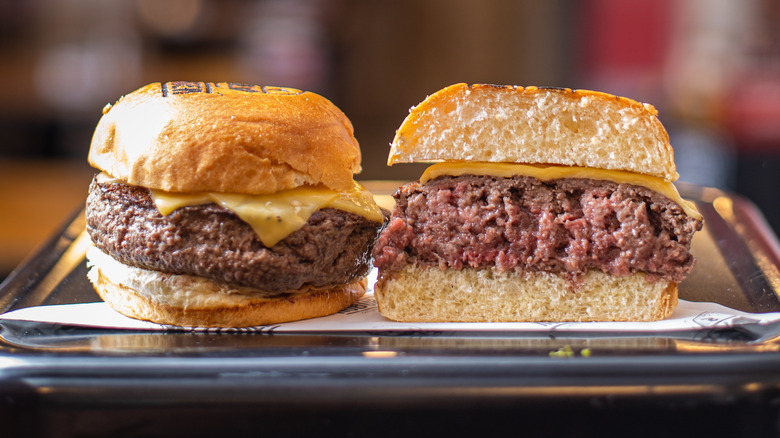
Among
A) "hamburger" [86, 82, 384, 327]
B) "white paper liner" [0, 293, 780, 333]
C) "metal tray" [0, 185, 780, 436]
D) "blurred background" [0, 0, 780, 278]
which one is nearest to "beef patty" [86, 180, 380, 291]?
"hamburger" [86, 82, 384, 327]

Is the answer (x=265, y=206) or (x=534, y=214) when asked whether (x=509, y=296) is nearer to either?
(x=534, y=214)

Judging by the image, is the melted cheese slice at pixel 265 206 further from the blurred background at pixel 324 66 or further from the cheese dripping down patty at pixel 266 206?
the blurred background at pixel 324 66

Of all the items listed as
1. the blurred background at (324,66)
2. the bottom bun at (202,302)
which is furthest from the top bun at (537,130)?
the blurred background at (324,66)

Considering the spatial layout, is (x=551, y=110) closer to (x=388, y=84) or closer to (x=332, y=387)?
(x=332, y=387)

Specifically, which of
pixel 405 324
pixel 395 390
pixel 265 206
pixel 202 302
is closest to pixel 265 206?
pixel 265 206

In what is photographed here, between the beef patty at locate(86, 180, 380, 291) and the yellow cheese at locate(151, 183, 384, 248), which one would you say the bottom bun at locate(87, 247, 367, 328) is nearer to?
the beef patty at locate(86, 180, 380, 291)
